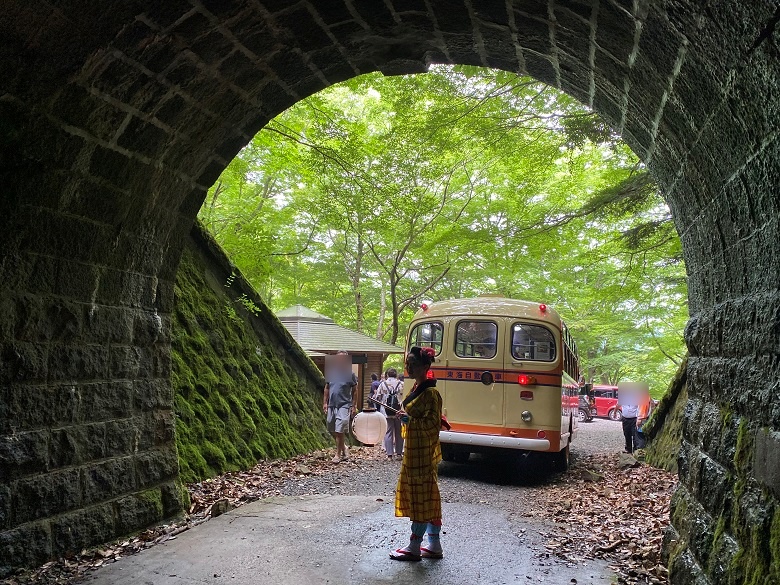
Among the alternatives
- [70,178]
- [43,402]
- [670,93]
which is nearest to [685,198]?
[670,93]

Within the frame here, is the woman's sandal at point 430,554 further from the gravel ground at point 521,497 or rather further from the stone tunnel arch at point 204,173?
the stone tunnel arch at point 204,173

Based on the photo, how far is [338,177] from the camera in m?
11.9

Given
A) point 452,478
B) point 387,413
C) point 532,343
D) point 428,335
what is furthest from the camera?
point 387,413

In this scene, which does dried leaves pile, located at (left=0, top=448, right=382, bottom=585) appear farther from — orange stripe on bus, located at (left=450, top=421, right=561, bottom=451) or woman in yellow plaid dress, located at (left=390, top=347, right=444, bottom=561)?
orange stripe on bus, located at (left=450, top=421, right=561, bottom=451)

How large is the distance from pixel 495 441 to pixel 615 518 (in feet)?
9.57

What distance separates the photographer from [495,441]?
9023 millimetres

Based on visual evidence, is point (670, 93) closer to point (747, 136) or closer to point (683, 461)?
point (747, 136)

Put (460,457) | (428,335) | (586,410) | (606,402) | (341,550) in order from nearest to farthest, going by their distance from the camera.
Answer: (341,550) → (428,335) → (460,457) → (586,410) → (606,402)

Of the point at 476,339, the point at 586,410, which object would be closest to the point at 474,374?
the point at 476,339

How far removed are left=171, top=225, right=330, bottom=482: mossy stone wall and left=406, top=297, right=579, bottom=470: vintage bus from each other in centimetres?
280

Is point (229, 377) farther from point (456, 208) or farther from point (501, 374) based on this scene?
point (456, 208)

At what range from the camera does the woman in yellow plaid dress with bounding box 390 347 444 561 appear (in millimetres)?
4625

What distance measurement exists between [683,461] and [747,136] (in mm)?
2361

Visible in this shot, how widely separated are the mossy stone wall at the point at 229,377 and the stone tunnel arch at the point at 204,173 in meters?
2.28
